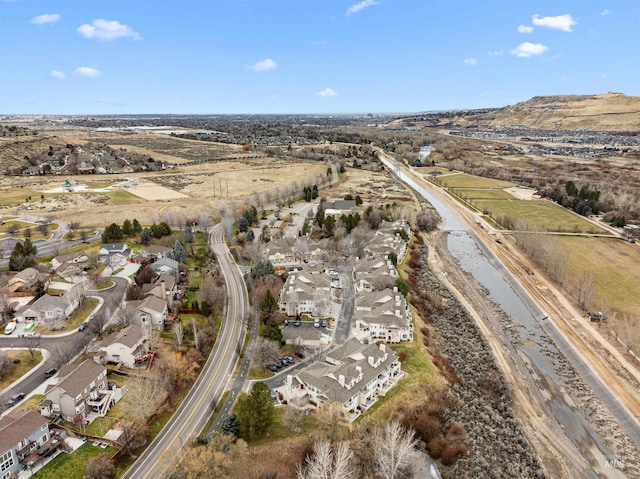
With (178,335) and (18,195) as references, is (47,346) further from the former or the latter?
(18,195)

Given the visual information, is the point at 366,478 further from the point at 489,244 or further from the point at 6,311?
the point at 489,244

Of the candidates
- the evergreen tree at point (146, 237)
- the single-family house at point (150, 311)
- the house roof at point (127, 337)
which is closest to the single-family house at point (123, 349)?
the house roof at point (127, 337)

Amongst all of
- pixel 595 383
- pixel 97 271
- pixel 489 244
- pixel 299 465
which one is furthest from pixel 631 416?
pixel 97 271

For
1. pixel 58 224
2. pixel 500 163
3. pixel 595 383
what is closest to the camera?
pixel 595 383

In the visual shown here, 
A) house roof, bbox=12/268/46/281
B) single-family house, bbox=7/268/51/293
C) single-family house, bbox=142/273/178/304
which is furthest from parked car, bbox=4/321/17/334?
single-family house, bbox=142/273/178/304

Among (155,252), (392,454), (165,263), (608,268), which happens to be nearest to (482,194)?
(608,268)

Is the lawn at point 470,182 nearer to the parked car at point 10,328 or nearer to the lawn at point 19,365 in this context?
the parked car at point 10,328
